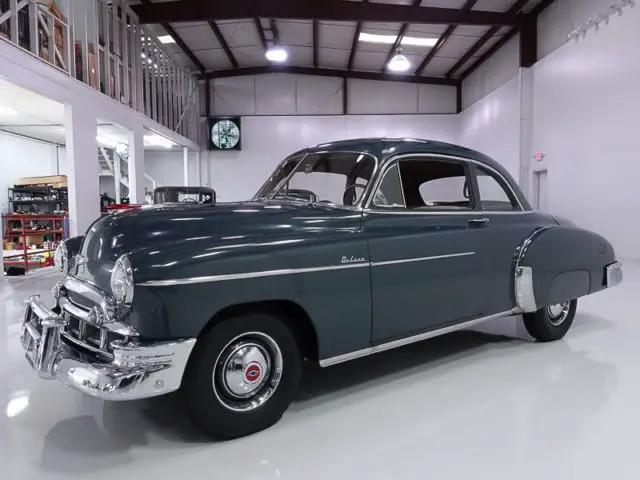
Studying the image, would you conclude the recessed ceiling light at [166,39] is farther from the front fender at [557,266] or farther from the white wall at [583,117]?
the front fender at [557,266]

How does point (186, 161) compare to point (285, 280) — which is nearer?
point (285, 280)

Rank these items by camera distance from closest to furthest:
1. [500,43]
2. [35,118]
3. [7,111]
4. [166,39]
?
[7,111] < [35,118] < [166,39] < [500,43]

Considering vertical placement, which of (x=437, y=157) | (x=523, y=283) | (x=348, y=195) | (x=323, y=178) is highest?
(x=437, y=157)

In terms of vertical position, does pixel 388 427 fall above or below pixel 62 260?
below

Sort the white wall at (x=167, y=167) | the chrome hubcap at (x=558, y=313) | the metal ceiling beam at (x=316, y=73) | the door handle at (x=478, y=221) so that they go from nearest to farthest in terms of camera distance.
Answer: the door handle at (x=478, y=221)
the chrome hubcap at (x=558, y=313)
the metal ceiling beam at (x=316, y=73)
the white wall at (x=167, y=167)

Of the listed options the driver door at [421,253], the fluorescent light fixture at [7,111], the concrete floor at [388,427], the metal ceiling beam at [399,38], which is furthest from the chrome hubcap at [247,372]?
the metal ceiling beam at [399,38]

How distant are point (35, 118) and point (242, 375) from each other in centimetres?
1243

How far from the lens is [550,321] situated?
409 cm

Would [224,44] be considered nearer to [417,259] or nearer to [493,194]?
[493,194]

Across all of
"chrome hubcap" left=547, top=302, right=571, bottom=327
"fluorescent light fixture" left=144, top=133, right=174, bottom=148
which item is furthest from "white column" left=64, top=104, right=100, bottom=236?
"chrome hubcap" left=547, top=302, right=571, bottom=327

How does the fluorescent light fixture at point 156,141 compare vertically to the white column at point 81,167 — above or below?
above

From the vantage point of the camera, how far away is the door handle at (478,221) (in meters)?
3.43

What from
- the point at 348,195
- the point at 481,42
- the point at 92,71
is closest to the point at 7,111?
the point at 92,71

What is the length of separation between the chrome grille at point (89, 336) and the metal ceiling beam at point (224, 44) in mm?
12709
